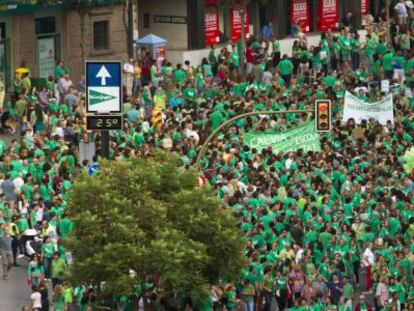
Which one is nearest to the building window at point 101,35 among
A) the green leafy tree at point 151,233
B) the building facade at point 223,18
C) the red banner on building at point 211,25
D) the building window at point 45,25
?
the building window at point 45,25

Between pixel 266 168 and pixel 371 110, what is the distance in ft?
24.6

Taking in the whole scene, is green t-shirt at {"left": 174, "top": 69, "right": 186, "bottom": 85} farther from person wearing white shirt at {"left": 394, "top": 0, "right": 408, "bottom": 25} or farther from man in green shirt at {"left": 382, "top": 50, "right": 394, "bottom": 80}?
person wearing white shirt at {"left": 394, "top": 0, "right": 408, "bottom": 25}

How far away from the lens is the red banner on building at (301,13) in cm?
8427

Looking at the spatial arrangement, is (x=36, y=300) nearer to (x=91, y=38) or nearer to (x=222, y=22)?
(x=91, y=38)

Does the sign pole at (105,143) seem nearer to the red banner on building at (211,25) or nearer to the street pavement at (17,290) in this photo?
the street pavement at (17,290)

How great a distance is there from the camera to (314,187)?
5631 cm

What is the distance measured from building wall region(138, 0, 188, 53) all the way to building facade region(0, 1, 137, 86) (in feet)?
8.57

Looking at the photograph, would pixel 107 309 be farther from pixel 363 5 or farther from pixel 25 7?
pixel 363 5

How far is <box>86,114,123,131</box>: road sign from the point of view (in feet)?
144

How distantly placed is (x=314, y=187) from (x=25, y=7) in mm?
18661

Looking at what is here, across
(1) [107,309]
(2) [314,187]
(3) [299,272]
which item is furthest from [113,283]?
(2) [314,187]

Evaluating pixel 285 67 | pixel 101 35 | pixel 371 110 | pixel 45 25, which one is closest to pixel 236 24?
pixel 101 35

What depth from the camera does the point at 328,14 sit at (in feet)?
281

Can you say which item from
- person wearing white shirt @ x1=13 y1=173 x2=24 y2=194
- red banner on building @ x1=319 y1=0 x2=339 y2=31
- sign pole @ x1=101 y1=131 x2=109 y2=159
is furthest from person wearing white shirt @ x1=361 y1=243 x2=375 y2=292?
Answer: red banner on building @ x1=319 y1=0 x2=339 y2=31
